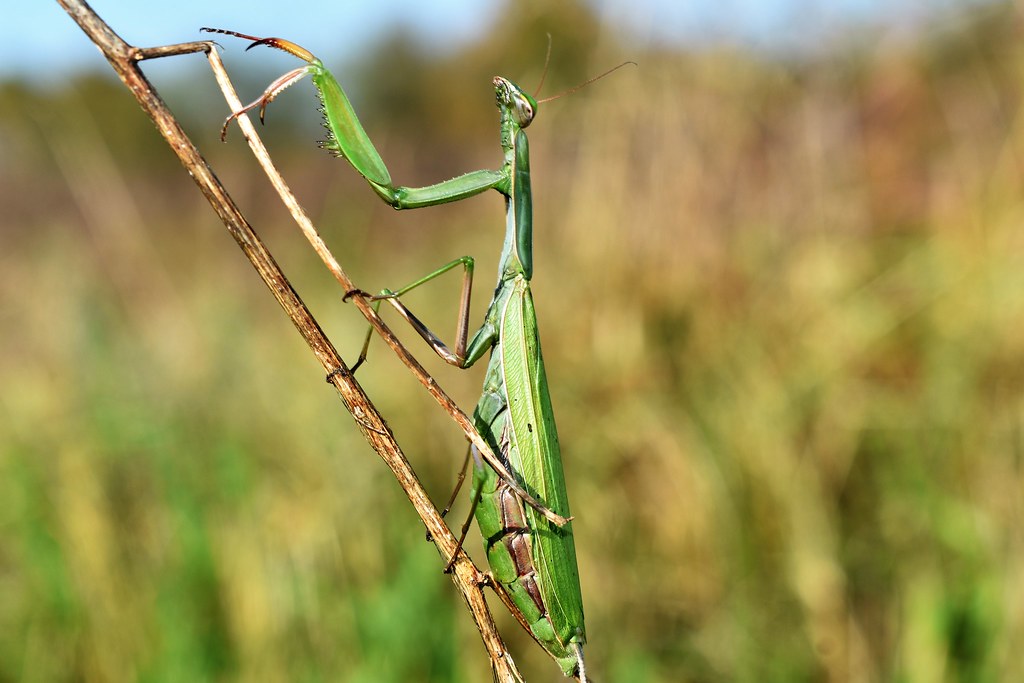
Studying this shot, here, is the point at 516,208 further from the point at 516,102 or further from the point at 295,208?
the point at 295,208

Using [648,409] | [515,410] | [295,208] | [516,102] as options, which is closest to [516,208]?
[516,102]

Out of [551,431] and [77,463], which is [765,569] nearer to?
Answer: [551,431]

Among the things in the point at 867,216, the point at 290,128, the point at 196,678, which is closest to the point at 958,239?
the point at 867,216

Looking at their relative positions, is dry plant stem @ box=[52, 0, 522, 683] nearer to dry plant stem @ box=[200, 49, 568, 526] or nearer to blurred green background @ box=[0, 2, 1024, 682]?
dry plant stem @ box=[200, 49, 568, 526]

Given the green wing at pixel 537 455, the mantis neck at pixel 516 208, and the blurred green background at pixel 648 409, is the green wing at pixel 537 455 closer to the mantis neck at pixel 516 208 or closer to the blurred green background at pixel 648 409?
the mantis neck at pixel 516 208

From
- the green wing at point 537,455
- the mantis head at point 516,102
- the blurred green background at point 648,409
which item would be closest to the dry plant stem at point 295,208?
the green wing at point 537,455
